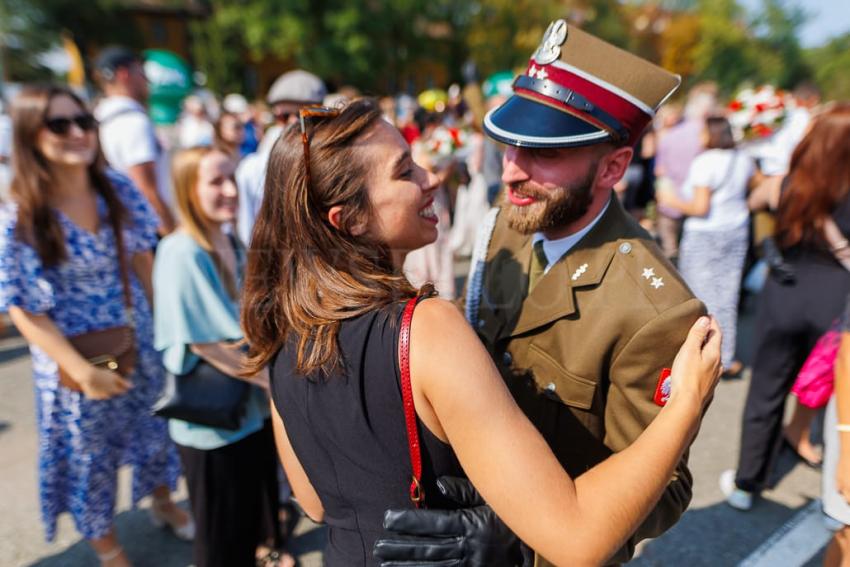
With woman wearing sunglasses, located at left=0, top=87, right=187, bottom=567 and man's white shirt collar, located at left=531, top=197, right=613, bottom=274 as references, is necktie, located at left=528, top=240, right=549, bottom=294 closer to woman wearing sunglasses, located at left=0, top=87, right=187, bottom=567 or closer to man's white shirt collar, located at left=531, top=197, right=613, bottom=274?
man's white shirt collar, located at left=531, top=197, right=613, bottom=274

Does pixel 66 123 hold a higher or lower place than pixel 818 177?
higher

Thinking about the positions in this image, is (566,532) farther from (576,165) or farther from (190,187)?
(190,187)

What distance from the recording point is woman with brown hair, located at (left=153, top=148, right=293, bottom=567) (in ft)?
7.08

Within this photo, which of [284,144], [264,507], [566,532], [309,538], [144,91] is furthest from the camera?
[144,91]

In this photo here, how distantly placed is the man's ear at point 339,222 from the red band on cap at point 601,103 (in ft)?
2.02

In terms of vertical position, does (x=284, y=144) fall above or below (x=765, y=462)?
above

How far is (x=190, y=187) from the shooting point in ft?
7.90

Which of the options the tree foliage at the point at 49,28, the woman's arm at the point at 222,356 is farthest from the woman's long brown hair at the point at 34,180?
the tree foliage at the point at 49,28

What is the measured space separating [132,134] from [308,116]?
3.15 meters

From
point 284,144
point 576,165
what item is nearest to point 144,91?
point 284,144

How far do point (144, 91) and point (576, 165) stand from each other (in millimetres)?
3985

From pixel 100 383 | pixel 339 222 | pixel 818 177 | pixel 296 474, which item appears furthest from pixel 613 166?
pixel 100 383

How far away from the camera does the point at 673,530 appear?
2.86 m

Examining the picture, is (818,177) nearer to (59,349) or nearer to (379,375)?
(379,375)
